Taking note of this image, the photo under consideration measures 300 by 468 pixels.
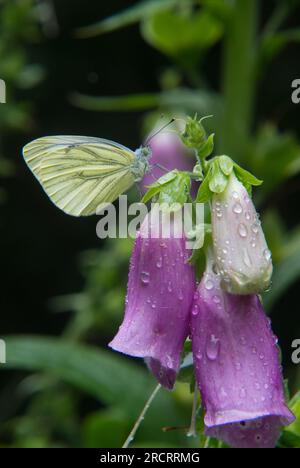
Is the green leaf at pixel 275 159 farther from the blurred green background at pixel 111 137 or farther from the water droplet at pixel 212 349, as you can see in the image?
the water droplet at pixel 212 349

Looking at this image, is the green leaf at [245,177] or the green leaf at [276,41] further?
the green leaf at [276,41]

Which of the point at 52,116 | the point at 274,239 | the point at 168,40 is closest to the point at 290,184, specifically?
the point at 274,239

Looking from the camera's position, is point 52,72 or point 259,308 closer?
point 259,308

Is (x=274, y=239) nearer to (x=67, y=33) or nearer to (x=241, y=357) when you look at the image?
(x=241, y=357)

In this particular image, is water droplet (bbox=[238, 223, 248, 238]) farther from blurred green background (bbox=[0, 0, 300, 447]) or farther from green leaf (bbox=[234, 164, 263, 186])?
blurred green background (bbox=[0, 0, 300, 447])

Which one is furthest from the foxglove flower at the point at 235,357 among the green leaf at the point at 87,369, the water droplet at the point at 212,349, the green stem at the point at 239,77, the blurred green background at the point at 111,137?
the green stem at the point at 239,77

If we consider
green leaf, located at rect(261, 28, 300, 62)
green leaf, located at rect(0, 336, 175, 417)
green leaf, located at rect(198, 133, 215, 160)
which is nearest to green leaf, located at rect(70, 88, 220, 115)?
green leaf, located at rect(261, 28, 300, 62)

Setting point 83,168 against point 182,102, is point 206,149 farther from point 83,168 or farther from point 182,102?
point 182,102
